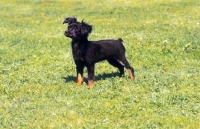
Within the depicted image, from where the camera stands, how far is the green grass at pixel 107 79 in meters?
10.3

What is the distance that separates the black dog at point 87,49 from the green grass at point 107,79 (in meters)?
0.61

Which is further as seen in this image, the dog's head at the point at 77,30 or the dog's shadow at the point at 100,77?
the dog's shadow at the point at 100,77

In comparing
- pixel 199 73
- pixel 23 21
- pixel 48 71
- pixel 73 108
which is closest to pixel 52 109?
pixel 73 108

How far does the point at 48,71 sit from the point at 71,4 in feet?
77.4

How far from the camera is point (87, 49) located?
12906mm

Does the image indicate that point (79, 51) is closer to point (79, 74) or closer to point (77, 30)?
point (77, 30)

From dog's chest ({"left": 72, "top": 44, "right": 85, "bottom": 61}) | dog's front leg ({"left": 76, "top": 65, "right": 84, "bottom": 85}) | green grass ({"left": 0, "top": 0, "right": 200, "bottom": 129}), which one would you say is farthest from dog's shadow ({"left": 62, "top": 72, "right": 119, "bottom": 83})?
dog's chest ({"left": 72, "top": 44, "right": 85, "bottom": 61})

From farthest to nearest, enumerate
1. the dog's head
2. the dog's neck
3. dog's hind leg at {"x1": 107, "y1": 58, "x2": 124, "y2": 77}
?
dog's hind leg at {"x1": 107, "y1": 58, "x2": 124, "y2": 77}
the dog's neck
the dog's head

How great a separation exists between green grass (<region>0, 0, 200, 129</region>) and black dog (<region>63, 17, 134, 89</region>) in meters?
0.61

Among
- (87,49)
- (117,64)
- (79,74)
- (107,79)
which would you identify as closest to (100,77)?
(107,79)

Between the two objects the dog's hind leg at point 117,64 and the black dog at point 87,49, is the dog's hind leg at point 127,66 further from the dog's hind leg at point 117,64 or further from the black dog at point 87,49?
the dog's hind leg at point 117,64

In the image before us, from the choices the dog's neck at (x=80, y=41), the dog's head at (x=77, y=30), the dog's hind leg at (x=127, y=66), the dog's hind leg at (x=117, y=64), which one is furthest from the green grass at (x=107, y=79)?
the dog's head at (x=77, y=30)

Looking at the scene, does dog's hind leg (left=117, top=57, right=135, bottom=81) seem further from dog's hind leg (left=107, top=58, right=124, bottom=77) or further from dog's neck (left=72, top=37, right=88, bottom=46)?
dog's neck (left=72, top=37, right=88, bottom=46)

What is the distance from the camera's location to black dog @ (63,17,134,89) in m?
12.6
